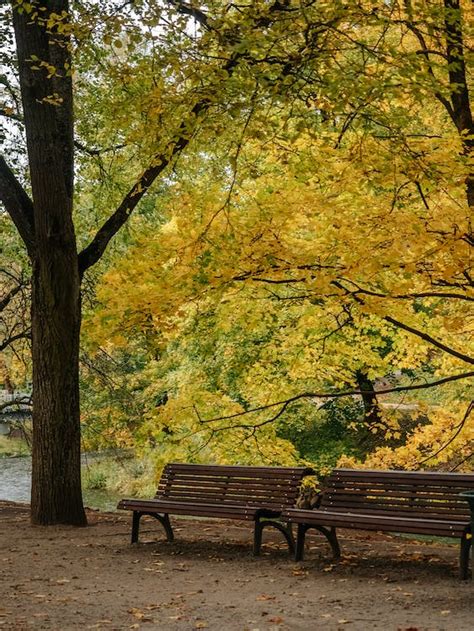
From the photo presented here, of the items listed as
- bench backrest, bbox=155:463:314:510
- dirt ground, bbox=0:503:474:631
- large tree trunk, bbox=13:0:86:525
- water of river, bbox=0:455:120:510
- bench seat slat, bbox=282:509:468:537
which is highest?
large tree trunk, bbox=13:0:86:525

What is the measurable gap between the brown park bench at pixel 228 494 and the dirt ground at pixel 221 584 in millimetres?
362

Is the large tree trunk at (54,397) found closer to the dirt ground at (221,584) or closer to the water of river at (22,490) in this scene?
the dirt ground at (221,584)

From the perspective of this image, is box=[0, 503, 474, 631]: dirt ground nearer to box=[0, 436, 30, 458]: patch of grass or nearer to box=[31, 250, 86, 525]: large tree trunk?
box=[31, 250, 86, 525]: large tree trunk

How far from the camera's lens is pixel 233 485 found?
25.5ft

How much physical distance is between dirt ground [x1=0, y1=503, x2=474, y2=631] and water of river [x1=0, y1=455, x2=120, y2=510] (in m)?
10.7

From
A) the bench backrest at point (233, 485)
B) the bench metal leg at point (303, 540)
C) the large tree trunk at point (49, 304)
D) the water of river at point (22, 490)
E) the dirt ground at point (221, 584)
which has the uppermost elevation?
the large tree trunk at point (49, 304)

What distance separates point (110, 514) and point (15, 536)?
7.36 feet

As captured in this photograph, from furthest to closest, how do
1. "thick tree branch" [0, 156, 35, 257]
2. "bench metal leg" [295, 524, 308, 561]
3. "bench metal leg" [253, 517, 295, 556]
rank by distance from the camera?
"thick tree branch" [0, 156, 35, 257] → "bench metal leg" [253, 517, 295, 556] → "bench metal leg" [295, 524, 308, 561]

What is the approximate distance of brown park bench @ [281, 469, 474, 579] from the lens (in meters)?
6.05

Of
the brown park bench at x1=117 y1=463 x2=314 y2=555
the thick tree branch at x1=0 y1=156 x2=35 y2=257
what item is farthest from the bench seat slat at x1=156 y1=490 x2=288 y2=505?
the thick tree branch at x1=0 y1=156 x2=35 y2=257

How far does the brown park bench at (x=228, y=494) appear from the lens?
23.7 feet

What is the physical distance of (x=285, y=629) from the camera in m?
4.71

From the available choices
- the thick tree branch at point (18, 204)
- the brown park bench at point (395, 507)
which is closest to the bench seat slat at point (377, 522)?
the brown park bench at point (395, 507)

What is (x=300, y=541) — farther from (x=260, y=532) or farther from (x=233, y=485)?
(x=233, y=485)
